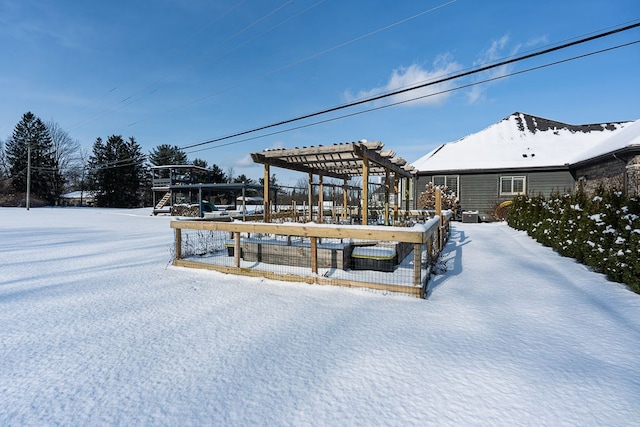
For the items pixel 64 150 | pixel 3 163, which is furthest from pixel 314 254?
pixel 3 163

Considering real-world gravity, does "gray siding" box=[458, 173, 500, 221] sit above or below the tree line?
below

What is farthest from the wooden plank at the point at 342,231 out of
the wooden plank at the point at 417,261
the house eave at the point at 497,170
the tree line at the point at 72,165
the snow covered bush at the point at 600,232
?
the tree line at the point at 72,165

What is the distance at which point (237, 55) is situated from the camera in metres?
14.8

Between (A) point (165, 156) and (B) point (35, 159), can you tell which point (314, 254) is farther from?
(B) point (35, 159)

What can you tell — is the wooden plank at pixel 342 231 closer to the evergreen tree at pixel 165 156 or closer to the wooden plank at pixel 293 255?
the wooden plank at pixel 293 255

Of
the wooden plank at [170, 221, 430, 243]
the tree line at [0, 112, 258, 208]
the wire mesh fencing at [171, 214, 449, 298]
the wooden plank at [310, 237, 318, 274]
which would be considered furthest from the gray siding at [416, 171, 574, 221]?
the tree line at [0, 112, 258, 208]

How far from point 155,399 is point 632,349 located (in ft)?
12.4

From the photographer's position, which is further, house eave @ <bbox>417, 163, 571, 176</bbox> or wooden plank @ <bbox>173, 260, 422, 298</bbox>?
house eave @ <bbox>417, 163, 571, 176</bbox>

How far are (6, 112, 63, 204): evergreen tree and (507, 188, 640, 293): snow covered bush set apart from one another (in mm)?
44573

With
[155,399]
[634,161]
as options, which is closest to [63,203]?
[155,399]

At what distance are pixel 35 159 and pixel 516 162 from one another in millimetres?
48586

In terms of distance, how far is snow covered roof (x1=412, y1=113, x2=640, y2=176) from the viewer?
15.8m

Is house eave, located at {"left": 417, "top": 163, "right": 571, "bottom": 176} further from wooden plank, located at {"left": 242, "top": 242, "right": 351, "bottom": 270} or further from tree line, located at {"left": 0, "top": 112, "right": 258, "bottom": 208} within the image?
tree line, located at {"left": 0, "top": 112, "right": 258, "bottom": 208}

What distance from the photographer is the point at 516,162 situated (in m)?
16.0
